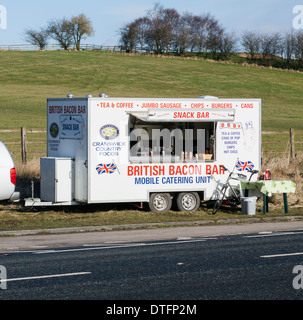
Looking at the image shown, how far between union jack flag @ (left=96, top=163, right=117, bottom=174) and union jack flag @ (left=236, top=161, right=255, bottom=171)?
385cm

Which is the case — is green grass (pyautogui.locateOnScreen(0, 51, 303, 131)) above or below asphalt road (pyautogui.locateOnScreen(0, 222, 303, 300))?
above

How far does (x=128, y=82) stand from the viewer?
65.8m

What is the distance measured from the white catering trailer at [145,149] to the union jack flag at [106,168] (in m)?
0.03

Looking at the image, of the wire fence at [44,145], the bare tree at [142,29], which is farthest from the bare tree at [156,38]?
the wire fence at [44,145]

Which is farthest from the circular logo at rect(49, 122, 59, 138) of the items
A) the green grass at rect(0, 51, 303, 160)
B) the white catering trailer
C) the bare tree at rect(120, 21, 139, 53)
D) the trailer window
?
the bare tree at rect(120, 21, 139, 53)

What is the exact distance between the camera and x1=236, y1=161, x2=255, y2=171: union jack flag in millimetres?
18609

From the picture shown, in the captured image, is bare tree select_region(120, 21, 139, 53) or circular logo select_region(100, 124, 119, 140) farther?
bare tree select_region(120, 21, 139, 53)

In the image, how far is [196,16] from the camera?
134 m

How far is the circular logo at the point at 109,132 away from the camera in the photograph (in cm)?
1709

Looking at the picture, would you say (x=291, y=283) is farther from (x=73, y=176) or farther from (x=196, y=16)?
(x=196, y=16)

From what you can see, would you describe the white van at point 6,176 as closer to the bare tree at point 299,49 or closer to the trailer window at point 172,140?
the trailer window at point 172,140

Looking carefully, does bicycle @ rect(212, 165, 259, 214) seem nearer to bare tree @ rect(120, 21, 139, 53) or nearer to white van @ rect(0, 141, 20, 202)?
white van @ rect(0, 141, 20, 202)

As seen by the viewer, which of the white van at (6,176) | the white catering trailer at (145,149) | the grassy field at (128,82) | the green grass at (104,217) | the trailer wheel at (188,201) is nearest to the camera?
the white van at (6,176)

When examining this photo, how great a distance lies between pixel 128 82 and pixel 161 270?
2227 inches
